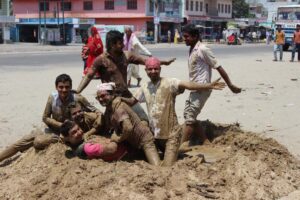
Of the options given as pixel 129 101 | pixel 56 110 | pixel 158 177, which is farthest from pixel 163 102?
pixel 56 110

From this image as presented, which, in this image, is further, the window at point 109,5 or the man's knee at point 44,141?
the window at point 109,5

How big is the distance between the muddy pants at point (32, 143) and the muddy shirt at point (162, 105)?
3.70 ft

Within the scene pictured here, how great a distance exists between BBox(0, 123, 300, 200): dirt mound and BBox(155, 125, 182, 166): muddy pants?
11 cm

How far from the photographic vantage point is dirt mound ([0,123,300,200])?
15.3 ft

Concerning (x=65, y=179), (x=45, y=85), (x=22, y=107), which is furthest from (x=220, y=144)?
(x=45, y=85)

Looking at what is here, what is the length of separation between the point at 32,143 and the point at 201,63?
2.25 m

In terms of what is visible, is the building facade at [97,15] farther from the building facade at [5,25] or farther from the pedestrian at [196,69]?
the pedestrian at [196,69]

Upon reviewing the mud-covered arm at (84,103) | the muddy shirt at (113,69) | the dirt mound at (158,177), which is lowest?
the dirt mound at (158,177)

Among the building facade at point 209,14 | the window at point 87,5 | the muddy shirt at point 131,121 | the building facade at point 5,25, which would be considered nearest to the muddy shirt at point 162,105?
the muddy shirt at point 131,121

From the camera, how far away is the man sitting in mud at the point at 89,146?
202 inches

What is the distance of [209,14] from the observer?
2953 inches

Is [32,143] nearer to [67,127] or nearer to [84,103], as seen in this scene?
[84,103]

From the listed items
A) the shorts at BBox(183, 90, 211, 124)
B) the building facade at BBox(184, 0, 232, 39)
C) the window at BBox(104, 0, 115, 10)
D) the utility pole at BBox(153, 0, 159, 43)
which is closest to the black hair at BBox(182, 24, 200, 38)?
the shorts at BBox(183, 90, 211, 124)

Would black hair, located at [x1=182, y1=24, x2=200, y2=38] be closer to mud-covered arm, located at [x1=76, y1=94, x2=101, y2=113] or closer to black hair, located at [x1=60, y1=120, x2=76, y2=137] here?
mud-covered arm, located at [x1=76, y1=94, x2=101, y2=113]
